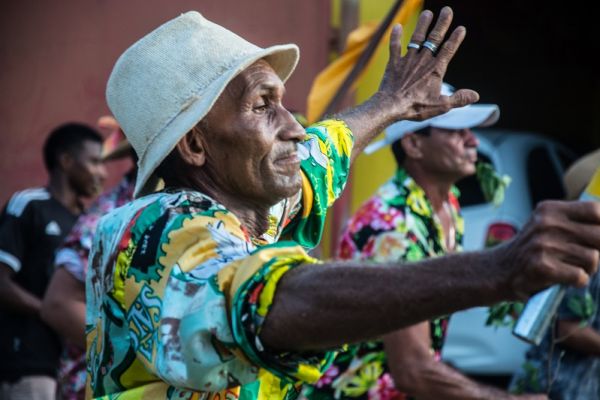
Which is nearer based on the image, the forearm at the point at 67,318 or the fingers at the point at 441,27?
the fingers at the point at 441,27

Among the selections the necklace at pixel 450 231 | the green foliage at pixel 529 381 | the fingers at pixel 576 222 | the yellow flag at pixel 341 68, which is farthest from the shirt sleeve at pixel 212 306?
the yellow flag at pixel 341 68

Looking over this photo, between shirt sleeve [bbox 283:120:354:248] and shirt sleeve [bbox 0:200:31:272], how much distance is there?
3397mm

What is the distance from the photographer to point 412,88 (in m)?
3.57

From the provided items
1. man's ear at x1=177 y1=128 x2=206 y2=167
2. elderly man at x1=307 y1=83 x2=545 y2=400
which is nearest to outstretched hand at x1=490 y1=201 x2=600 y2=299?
man's ear at x1=177 y1=128 x2=206 y2=167

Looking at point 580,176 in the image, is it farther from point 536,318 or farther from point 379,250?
point 536,318

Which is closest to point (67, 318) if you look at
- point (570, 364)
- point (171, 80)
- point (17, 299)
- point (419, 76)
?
point (17, 299)

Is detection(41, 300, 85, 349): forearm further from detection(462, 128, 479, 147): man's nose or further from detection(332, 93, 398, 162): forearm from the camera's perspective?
detection(332, 93, 398, 162): forearm

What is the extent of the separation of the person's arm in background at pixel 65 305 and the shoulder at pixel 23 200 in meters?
1.15

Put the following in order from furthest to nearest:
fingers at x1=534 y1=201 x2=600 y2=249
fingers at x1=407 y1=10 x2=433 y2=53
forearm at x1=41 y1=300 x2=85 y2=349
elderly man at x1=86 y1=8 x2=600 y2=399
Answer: forearm at x1=41 y1=300 x2=85 y2=349 → fingers at x1=407 y1=10 x2=433 y2=53 → elderly man at x1=86 y1=8 x2=600 y2=399 → fingers at x1=534 y1=201 x2=600 y2=249

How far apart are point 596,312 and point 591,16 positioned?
6278mm

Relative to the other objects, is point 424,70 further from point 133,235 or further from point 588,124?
point 588,124

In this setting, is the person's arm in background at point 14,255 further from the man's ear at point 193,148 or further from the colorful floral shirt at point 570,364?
the man's ear at point 193,148

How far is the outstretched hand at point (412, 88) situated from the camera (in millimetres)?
3500

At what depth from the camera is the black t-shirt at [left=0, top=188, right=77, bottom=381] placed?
6660 mm
